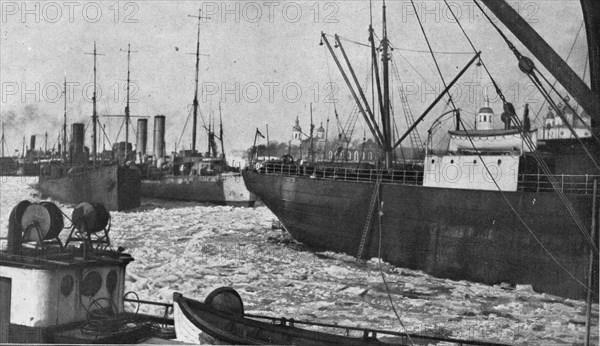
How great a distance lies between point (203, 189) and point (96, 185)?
6103 mm

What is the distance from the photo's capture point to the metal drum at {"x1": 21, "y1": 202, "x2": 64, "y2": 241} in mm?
5652

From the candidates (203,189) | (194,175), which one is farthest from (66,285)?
(203,189)

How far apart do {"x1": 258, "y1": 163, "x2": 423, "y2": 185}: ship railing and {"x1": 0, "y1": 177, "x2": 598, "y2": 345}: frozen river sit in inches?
84.5

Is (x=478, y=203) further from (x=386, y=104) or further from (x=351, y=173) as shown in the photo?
(x=351, y=173)

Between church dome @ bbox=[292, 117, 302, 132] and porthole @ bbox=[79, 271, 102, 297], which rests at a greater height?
church dome @ bbox=[292, 117, 302, 132]

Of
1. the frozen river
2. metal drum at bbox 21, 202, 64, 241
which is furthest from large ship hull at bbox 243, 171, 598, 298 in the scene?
metal drum at bbox 21, 202, 64, 241

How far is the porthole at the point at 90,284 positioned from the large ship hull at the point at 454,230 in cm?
571

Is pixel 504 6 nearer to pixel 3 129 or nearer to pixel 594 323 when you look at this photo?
pixel 594 323

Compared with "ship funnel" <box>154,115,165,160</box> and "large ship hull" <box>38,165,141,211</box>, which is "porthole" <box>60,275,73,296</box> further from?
"ship funnel" <box>154,115,165,160</box>

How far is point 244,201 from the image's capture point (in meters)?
16.6

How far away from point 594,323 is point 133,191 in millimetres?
8426

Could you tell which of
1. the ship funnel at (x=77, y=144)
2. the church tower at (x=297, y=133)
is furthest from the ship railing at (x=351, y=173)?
the ship funnel at (x=77, y=144)

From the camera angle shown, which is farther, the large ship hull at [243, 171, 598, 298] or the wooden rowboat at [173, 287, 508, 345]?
the large ship hull at [243, 171, 598, 298]

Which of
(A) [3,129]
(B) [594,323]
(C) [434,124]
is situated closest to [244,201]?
(C) [434,124]
